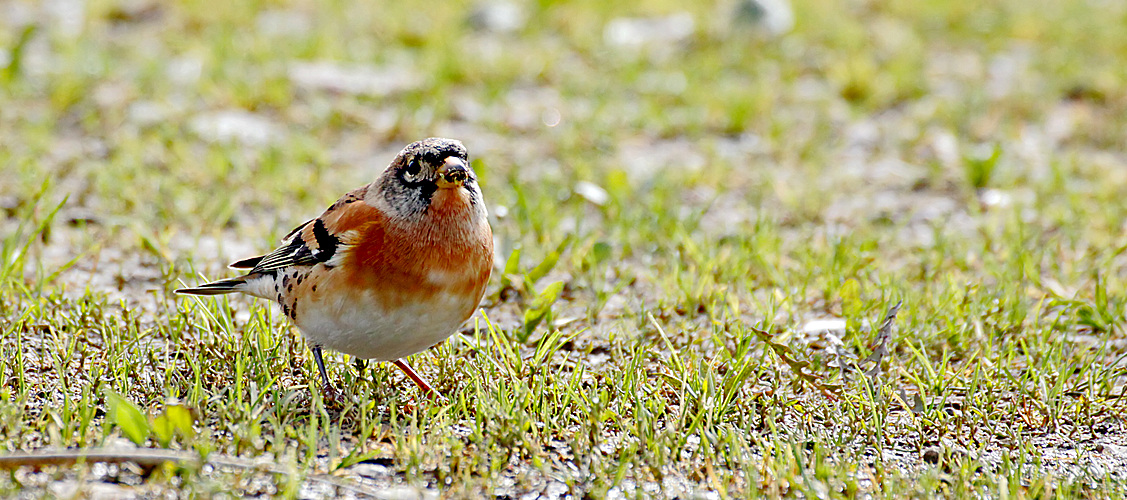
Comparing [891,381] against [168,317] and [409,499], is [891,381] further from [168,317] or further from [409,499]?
[168,317]

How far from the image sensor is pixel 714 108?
701 cm

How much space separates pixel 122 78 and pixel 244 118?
3.12 feet

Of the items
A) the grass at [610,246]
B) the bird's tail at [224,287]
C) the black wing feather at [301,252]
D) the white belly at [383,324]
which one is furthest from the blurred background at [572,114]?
the white belly at [383,324]

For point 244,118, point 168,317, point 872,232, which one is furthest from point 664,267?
point 244,118

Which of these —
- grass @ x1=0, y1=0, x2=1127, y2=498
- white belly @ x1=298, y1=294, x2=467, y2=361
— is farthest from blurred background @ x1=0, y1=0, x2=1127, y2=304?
white belly @ x1=298, y1=294, x2=467, y2=361

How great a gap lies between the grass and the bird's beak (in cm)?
66

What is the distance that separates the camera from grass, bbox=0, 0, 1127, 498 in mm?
3209

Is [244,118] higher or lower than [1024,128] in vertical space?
higher

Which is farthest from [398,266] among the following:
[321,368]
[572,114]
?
[572,114]

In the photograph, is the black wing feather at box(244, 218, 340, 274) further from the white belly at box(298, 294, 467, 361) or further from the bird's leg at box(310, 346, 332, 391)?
the bird's leg at box(310, 346, 332, 391)

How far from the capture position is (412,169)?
3348 mm

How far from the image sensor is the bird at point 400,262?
10.6 ft

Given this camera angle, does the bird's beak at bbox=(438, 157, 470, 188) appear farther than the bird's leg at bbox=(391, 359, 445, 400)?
No

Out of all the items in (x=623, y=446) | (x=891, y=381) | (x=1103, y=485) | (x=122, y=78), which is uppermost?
(x=122, y=78)
